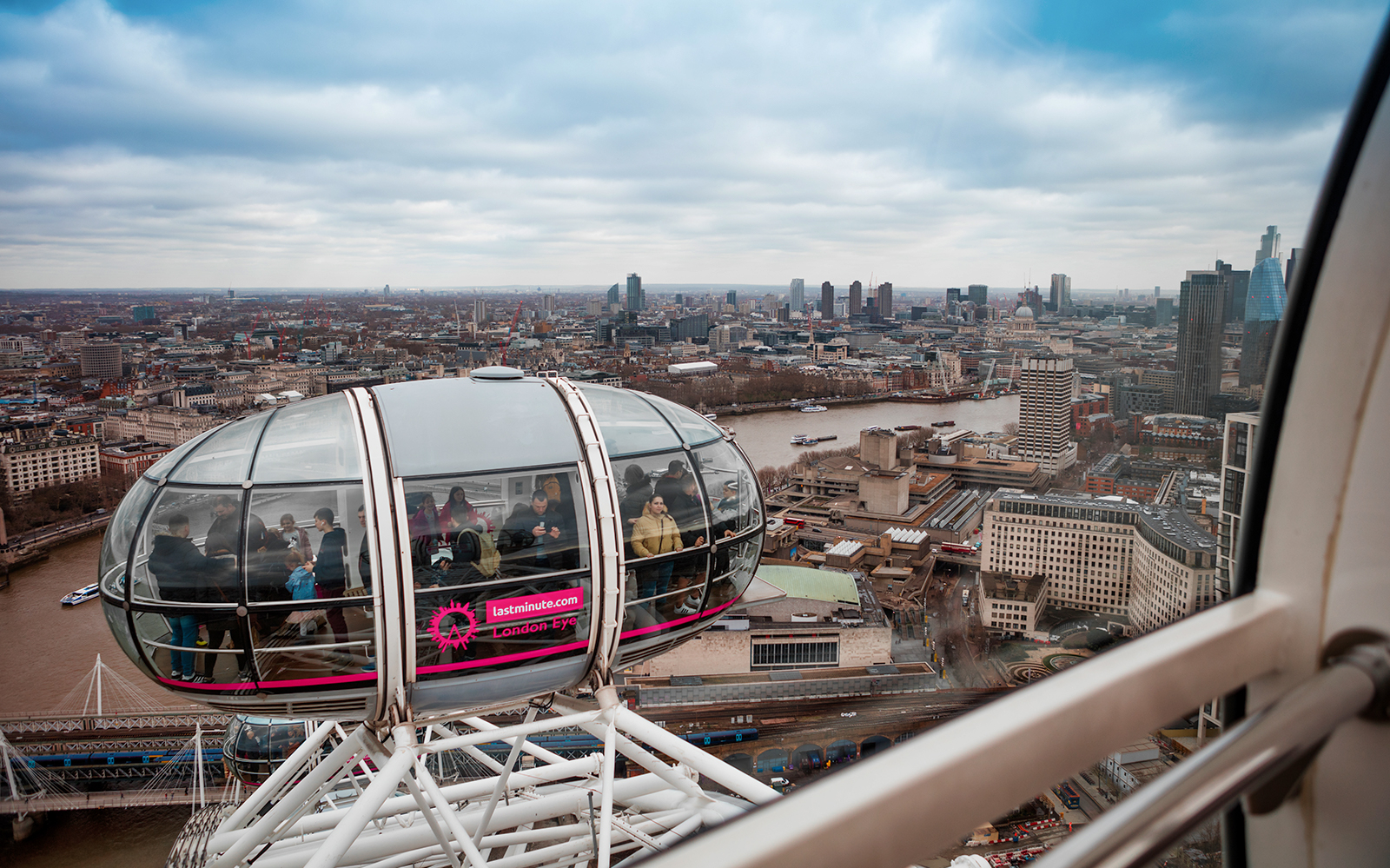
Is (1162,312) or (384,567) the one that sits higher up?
(1162,312)

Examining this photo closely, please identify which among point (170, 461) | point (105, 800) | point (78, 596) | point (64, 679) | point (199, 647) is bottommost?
point (105, 800)

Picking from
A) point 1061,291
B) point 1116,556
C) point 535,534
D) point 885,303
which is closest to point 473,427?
point 535,534

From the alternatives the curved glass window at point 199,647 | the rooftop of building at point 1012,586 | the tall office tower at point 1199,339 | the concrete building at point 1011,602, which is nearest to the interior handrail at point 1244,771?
the tall office tower at point 1199,339

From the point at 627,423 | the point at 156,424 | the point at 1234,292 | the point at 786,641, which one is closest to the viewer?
the point at 1234,292

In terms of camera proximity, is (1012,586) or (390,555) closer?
(390,555)

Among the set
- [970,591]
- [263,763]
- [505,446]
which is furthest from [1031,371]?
[505,446]

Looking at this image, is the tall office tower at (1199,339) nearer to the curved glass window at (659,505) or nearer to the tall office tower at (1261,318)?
the tall office tower at (1261,318)

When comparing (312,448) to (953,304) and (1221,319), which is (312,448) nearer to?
(1221,319)
